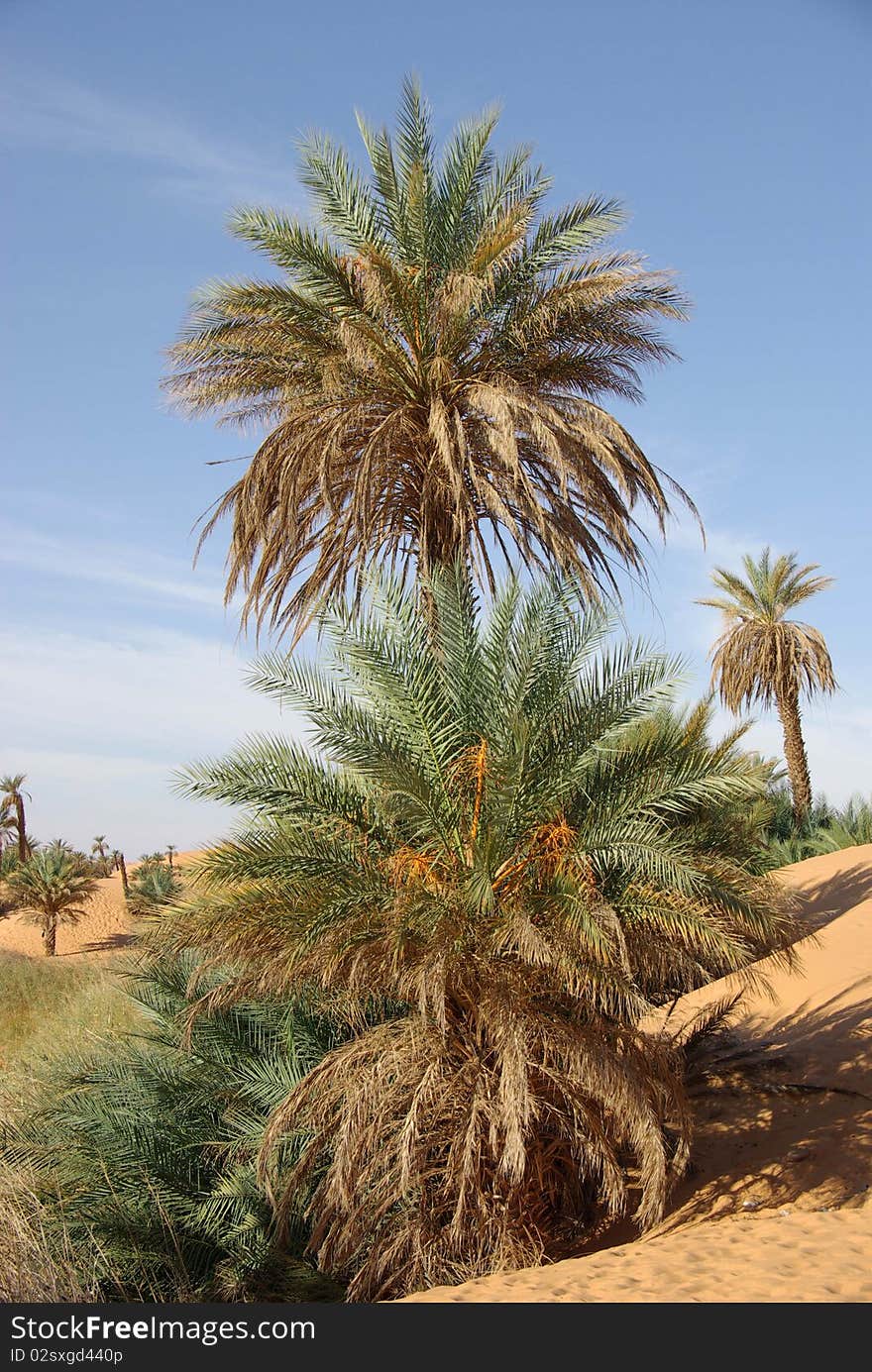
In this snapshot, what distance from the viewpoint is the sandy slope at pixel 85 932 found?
30.8 m

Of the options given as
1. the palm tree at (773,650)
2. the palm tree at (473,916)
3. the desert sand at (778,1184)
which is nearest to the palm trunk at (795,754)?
the palm tree at (773,650)

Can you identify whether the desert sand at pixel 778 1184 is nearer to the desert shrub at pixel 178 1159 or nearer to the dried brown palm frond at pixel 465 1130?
the dried brown palm frond at pixel 465 1130

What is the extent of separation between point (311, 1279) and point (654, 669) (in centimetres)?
519

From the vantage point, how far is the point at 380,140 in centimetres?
1276

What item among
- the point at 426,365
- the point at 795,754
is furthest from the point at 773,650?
the point at 426,365

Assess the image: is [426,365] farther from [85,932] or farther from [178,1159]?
[85,932]

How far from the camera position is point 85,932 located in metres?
32.4

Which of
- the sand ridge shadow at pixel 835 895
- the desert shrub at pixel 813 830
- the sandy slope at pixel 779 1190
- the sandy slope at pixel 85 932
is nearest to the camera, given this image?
the sandy slope at pixel 779 1190

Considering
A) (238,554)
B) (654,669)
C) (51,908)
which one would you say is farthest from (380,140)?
(51,908)

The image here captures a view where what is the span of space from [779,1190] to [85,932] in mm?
27813

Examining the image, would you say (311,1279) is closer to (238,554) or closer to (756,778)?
(756,778)

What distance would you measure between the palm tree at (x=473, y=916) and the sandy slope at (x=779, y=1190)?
513 mm

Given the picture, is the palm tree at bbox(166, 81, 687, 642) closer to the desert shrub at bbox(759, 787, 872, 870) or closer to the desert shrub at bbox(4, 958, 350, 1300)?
the desert shrub at bbox(4, 958, 350, 1300)

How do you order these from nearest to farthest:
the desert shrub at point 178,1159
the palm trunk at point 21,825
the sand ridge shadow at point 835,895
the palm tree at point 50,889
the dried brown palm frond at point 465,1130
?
1. the dried brown palm frond at point 465,1130
2. the desert shrub at point 178,1159
3. the sand ridge shadow at point 835,895
4. the palm tree at point 50,889
5. the palm trunk at point 21,825
